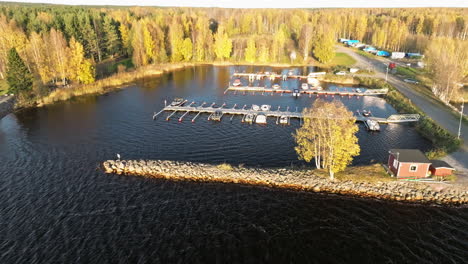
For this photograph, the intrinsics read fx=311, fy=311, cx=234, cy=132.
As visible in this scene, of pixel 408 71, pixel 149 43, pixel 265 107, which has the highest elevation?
pixel 149 43

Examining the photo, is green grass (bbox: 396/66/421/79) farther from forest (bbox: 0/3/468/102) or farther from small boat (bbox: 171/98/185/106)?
small boat (bbox: 171/98/185/106)

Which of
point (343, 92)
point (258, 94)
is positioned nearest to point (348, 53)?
point (343, 92)

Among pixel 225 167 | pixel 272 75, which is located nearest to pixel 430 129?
pixel 225 167

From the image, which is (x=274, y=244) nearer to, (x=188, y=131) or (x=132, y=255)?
(x=132, y=255)

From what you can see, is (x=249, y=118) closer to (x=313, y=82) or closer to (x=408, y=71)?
(x=313, y=82)

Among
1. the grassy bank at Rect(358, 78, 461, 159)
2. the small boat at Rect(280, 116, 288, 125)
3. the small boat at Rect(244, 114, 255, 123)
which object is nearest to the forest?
the grassy bank at Rect(358, 78, 461, 159)

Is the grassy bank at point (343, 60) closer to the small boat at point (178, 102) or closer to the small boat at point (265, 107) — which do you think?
the small boat at point (265, 107)
